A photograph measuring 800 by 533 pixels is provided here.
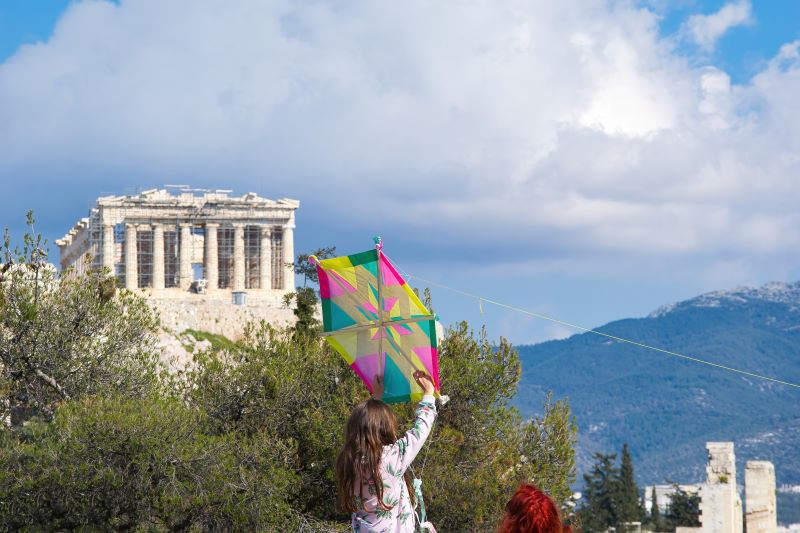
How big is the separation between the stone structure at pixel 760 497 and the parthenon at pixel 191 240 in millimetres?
34678

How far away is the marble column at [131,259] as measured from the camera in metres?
58.4

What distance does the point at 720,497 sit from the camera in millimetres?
26297

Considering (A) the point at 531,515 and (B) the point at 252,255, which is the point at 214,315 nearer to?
(B) the point at 252,255

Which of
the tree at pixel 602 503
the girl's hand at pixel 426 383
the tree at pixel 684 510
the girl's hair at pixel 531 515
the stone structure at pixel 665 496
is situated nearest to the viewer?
the girl's hair at pixel 531 515

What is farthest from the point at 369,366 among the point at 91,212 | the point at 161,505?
the point at 91,212

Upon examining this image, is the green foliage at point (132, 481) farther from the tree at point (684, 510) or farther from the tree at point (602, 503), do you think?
the tree at point (684, 510)

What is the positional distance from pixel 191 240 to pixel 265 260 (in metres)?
3.89

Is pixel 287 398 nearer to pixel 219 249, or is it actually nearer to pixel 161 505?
pixel 161 505

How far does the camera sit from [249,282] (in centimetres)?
6269

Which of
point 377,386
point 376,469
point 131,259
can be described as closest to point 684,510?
point 131,259

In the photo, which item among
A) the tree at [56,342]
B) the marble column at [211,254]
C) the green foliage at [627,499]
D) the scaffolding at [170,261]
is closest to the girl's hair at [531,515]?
the tree at [56,342]

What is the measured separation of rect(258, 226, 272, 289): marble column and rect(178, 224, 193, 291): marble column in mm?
3432

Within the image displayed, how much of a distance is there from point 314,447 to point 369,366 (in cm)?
953

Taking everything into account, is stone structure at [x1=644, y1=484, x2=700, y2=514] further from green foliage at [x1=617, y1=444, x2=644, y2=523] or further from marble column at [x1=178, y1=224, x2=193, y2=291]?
marble column at [x1=178, y1=224, x2=193, y2=291]
